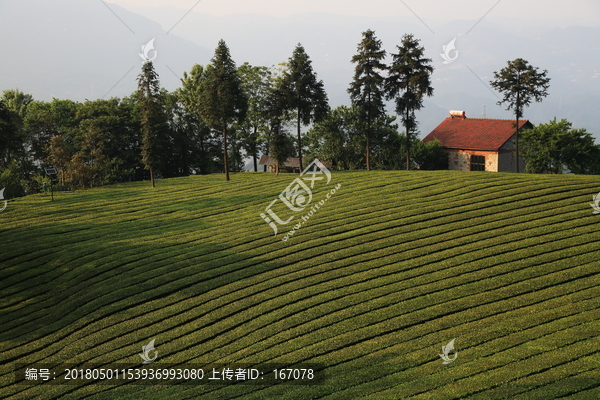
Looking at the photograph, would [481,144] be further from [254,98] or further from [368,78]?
[254,98]

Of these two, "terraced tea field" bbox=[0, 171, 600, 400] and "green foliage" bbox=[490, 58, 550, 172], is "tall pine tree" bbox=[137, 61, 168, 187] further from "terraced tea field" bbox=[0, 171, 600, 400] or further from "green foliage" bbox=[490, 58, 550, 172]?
"green foliage" bbox=[490, 58, 550, 172]

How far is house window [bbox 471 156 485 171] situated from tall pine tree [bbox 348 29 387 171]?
39.1 feet

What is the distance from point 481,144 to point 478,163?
1898 mm

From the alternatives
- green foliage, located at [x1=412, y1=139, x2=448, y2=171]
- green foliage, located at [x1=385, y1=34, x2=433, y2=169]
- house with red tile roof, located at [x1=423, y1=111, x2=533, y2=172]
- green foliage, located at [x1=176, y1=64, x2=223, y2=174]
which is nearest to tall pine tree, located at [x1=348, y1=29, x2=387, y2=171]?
green foliage, located at [x1=385, y1=34, x2=433, y2=169]

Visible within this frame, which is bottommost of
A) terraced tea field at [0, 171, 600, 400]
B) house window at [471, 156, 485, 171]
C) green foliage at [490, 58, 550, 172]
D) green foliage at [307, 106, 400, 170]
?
terraced tea field at [0, 171, 600, 400]

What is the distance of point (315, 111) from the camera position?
141ft

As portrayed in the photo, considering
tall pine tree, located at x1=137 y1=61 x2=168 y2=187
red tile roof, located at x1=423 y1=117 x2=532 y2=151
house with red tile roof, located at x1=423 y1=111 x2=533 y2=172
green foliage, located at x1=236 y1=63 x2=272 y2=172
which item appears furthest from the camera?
green foliage, located at x1=236 y1=63 x2=272 y2=172

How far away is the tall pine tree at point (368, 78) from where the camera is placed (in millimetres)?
40938

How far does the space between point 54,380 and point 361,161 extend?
43.6m

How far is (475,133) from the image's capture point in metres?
49.8

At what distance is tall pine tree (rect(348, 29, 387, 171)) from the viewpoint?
40.9 metres

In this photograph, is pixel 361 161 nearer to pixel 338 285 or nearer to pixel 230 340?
pixel 338 285

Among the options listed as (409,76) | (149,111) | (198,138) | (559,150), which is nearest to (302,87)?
(409,76)

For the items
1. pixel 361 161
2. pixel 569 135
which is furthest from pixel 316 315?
pixel 361 161
